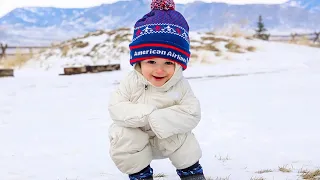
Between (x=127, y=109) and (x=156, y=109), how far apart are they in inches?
5.6

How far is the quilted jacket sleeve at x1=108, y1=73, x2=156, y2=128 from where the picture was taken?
235 centimetres

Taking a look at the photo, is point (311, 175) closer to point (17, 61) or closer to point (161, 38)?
point (161, 38)

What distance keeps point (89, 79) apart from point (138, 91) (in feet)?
22.1

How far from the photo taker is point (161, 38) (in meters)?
2.44

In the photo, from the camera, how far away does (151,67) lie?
2.46m

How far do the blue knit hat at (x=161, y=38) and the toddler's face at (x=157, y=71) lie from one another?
0.04 meters

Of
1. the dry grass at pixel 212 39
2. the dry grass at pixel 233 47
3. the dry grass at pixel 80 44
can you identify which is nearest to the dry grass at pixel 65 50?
the dry grass at pixel 80 44

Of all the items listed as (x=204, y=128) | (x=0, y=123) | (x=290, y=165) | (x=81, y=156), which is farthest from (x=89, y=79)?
(x=290, y=165)

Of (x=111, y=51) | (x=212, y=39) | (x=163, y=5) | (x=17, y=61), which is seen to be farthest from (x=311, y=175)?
(x=17, y=61)

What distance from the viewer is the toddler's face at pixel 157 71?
2443 mm

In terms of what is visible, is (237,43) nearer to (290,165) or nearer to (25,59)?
(25,59)

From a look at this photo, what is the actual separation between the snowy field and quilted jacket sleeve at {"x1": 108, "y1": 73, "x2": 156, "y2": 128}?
0.55 metres

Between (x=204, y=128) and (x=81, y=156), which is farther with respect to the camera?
(x=204, y=128)

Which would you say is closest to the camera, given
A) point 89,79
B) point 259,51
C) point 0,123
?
point 0,123
